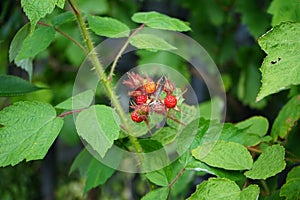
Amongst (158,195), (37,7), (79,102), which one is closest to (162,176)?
(158,195)

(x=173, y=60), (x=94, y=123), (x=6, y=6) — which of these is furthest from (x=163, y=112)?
(x=173, y=60)

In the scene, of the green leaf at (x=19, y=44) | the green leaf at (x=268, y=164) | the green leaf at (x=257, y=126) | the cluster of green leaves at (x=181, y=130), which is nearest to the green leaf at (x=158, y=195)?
the cluster of green leaves at (x=181, y=130)

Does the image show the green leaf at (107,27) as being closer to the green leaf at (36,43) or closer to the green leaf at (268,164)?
the green leaf at (36,43)

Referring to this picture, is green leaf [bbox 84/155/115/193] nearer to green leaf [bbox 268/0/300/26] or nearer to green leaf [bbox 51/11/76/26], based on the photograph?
green leaf [bbox 51/11/76/26]

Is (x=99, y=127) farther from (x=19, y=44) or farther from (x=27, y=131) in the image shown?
(x=19, y=44)

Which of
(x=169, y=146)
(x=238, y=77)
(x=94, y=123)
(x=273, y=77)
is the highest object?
(x=273, y=77)

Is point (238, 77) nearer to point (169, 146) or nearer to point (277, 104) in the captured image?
point (277, 104)
